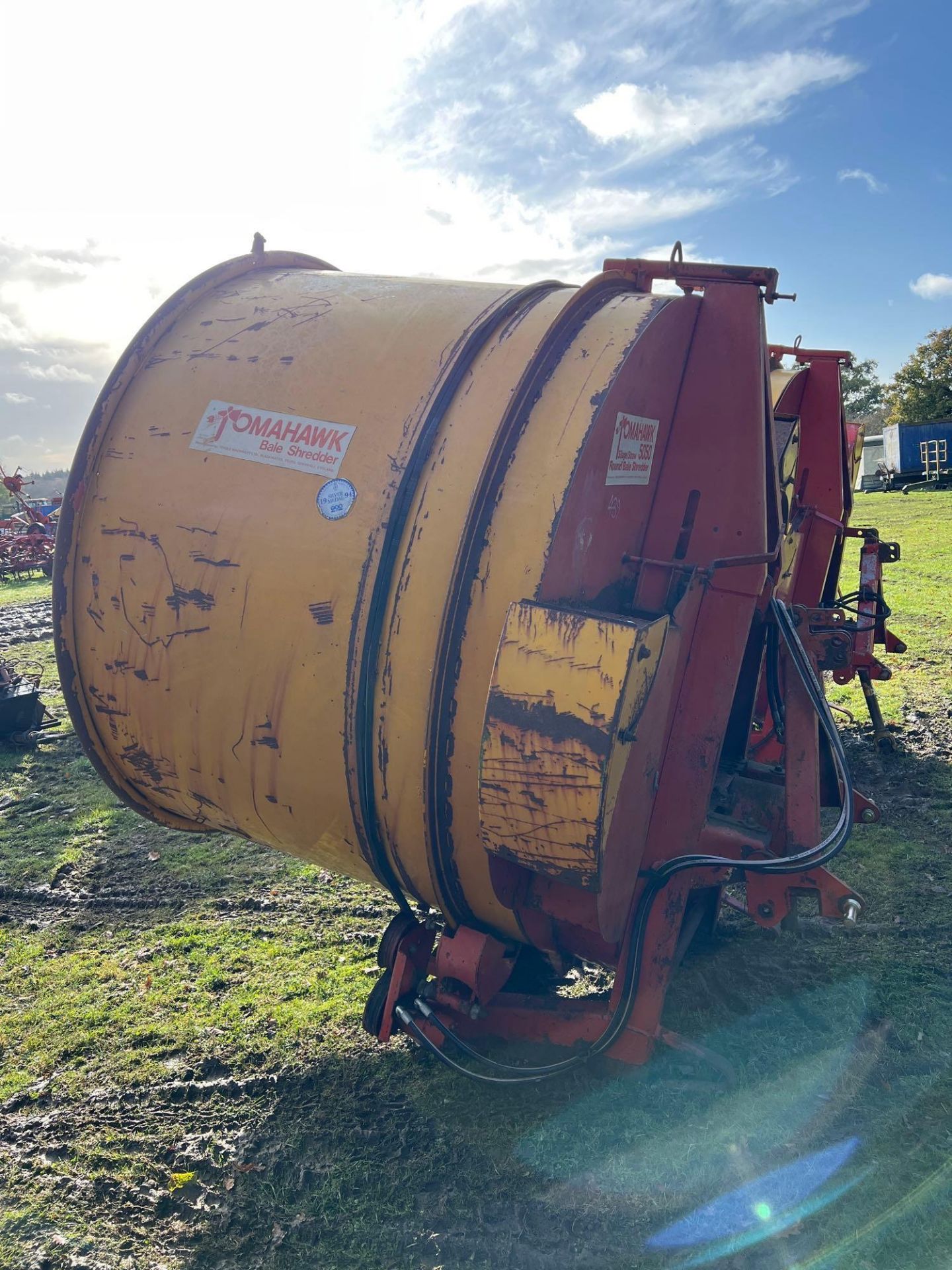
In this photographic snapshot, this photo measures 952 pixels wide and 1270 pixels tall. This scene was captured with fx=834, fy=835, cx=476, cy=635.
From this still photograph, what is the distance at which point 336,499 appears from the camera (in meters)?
2.51

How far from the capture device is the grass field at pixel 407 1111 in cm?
243

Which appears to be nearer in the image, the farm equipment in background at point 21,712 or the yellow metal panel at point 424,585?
the yellow metal panel at point 424,585

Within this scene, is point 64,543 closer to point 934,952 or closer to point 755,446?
point 755,446

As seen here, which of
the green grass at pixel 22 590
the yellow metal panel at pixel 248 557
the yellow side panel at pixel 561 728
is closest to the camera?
the yellow side panel at pixel 561 728

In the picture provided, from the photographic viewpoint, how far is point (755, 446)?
2.70 metres

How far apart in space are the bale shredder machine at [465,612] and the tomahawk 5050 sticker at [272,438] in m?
0.01

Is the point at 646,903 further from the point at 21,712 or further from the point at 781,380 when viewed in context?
the point at 21,712

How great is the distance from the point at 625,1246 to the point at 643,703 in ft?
5.13

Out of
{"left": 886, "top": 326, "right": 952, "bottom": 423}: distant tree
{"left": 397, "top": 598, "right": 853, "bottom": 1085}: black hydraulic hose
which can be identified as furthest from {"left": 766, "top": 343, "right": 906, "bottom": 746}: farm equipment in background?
{"left": 886, "top": 326, "right": 952, "bottom": 423}: distant tree

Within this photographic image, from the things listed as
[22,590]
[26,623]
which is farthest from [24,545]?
[26,623]

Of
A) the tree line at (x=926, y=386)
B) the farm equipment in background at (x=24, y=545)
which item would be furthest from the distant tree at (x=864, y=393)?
the farm equipment in background at (x=24, y=545)

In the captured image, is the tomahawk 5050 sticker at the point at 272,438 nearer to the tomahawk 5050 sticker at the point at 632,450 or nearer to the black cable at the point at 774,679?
the tomahawk 5050 sticker at the point at 632,450

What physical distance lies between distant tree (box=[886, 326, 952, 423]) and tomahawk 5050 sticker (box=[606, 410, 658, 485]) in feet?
135

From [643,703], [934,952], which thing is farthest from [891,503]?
[643,703]
